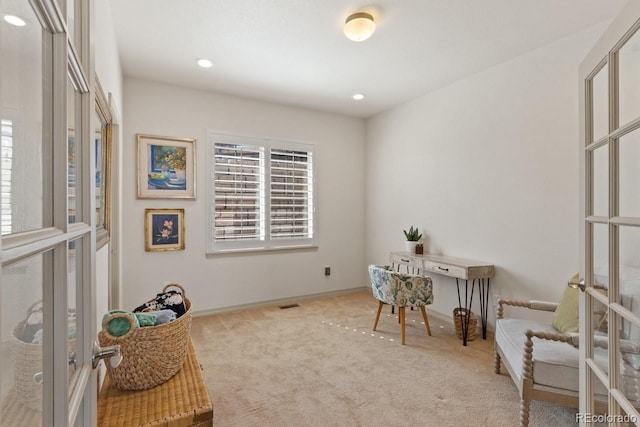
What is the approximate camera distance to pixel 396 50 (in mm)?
2824

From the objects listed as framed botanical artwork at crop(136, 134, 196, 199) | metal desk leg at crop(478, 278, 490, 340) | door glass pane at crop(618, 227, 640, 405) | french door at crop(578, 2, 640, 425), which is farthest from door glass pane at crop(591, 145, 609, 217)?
framed botanical artwork at crop(136, 134, 196, 199)

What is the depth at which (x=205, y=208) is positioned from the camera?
376cm

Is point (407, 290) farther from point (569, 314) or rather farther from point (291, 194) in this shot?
point (291, 194)

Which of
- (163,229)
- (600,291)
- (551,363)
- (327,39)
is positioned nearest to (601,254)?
(600,291)

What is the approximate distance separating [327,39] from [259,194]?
2.08 meters

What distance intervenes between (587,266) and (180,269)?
3.55 meters

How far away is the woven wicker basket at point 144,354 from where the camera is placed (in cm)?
119

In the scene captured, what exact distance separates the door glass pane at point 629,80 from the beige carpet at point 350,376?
172 centimetres

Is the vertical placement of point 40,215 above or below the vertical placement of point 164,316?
above

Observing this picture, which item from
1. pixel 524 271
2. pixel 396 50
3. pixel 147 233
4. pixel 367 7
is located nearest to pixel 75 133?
pixel 367 7

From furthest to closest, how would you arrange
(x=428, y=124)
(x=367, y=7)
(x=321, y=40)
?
(x=428, y=124)
(x=321, y=40)
(x=367, y=7)

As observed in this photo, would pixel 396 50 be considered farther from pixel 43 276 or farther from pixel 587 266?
pixel 43 276

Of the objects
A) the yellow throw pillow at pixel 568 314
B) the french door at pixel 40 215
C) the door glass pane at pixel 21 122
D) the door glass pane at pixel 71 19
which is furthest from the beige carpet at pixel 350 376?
the door glass pane at pixel 71 19

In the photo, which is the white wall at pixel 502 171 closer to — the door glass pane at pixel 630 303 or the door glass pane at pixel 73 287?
the door glass pane at pixel 630 303
